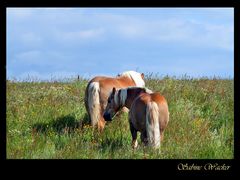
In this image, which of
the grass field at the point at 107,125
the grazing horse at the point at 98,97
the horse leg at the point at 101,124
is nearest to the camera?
the grass field at the point at 107,125

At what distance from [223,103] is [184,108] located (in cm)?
150

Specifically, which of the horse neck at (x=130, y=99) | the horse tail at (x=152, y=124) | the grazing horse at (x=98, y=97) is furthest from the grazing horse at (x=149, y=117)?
the grazing horse at (x=98, y=97)

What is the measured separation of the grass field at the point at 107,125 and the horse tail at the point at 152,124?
0.74ft

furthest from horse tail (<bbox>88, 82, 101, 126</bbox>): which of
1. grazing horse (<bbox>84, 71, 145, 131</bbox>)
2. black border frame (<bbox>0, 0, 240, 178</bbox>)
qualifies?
black border frame (<bbox>0, 0, 240, 178</bbox>)

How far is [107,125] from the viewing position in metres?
12.6

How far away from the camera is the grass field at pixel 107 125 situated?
1014 centimetres

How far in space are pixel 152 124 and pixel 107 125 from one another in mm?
2659

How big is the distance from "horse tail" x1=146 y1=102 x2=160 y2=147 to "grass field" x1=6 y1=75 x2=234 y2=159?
225 millimetres

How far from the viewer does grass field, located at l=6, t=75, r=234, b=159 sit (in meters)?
10.1
